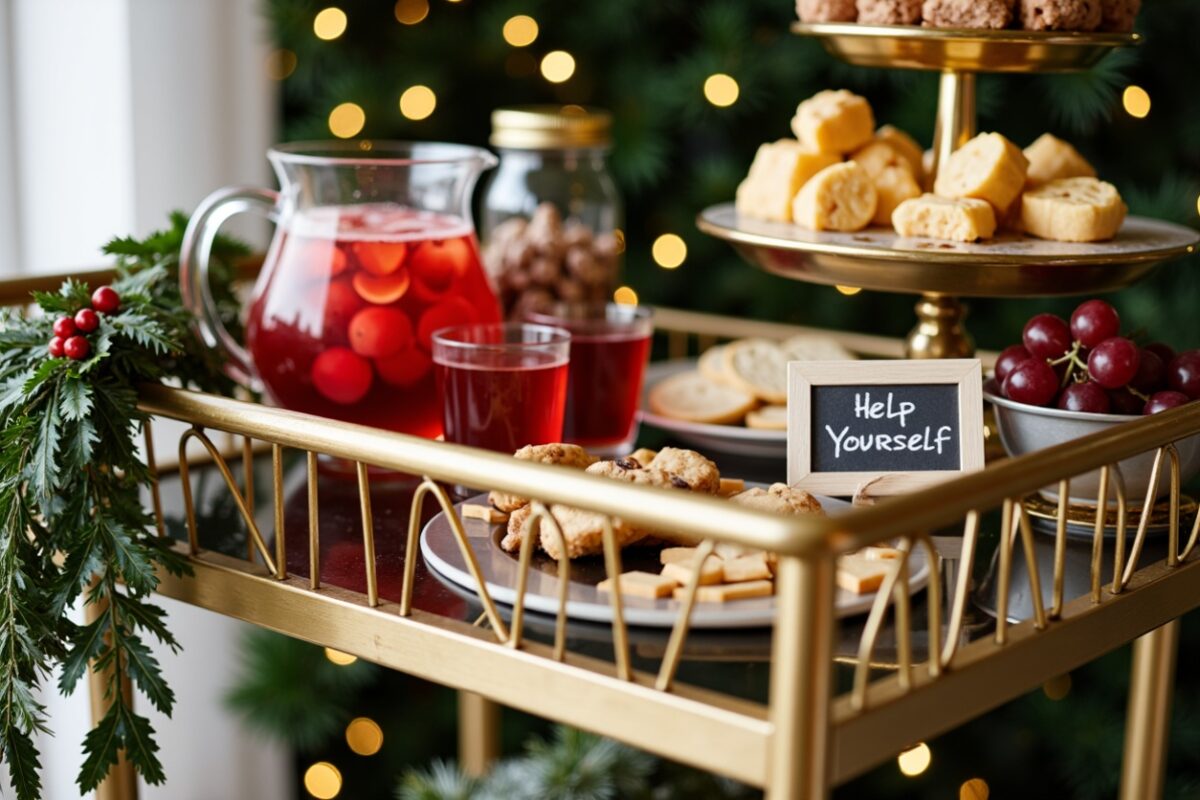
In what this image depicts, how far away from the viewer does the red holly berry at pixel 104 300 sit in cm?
87

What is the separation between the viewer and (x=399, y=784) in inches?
76.7

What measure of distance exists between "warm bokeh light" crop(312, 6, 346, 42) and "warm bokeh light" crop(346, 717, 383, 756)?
35.2 inches

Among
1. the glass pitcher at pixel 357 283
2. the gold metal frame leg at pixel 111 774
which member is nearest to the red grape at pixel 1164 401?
the glass pitcher at pixel 357 283

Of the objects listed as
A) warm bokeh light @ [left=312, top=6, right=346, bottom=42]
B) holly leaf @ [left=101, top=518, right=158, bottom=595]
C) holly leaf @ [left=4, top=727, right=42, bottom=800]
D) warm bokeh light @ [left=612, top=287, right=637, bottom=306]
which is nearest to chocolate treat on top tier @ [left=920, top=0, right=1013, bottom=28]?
holly leaf @ [left=101, top=518, right=158, bottom=595]

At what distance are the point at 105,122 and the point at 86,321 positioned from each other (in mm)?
865

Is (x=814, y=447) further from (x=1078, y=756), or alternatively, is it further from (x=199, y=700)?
(x=199, y=700)

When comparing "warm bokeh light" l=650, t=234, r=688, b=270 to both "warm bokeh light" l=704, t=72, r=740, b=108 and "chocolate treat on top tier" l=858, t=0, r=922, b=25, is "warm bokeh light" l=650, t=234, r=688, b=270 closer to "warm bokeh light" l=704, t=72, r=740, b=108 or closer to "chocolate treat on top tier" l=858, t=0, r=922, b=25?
"warm bokeh light" l=704, t=72, r=740, b=108

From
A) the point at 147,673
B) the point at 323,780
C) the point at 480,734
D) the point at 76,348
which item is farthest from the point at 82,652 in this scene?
the point at 323,780

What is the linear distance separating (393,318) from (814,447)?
313 mm

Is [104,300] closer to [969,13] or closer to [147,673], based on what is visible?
[147,673]

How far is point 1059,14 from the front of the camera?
2.92ft

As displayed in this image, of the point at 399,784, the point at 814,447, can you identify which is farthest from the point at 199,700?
the point at 814,447

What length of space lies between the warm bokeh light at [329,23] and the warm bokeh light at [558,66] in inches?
10.0

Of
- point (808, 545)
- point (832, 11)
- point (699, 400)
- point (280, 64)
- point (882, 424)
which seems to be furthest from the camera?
point (280, 64)
